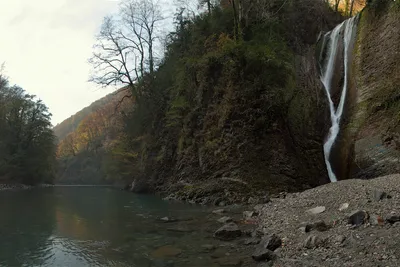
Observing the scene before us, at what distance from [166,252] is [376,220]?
18.5 ft

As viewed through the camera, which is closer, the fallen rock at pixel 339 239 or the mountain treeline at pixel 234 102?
the fallen rock at pixel 339 239

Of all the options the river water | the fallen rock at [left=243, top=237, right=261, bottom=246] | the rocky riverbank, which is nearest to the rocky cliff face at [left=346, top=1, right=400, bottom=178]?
the rocky riverbank

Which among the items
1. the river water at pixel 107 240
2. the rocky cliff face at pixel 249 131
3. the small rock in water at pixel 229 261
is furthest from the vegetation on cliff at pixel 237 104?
the small rock in water at pixel 229 261

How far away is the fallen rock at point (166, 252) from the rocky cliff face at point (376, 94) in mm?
11605

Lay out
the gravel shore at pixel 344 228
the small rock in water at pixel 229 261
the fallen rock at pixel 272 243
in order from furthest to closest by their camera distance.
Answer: the fallen rock at pixel 272 243
the small rock in water at pixel 229 261
the gravel shore at pixel 344 228

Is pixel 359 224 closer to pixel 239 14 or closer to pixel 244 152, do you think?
pixel 244 152

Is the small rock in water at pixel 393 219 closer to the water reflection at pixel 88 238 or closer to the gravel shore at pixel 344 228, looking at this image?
the gravel shore at pixel 344 228

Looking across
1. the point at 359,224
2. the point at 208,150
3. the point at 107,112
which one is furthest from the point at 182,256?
the point at 107,112

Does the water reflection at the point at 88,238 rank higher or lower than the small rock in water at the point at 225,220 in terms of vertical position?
higher

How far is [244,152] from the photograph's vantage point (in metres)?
21.7

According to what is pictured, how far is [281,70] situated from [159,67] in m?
19.2

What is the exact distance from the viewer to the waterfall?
2173cm

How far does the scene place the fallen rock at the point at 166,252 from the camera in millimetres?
9586

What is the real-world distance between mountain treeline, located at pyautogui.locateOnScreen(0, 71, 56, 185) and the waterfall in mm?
42378
